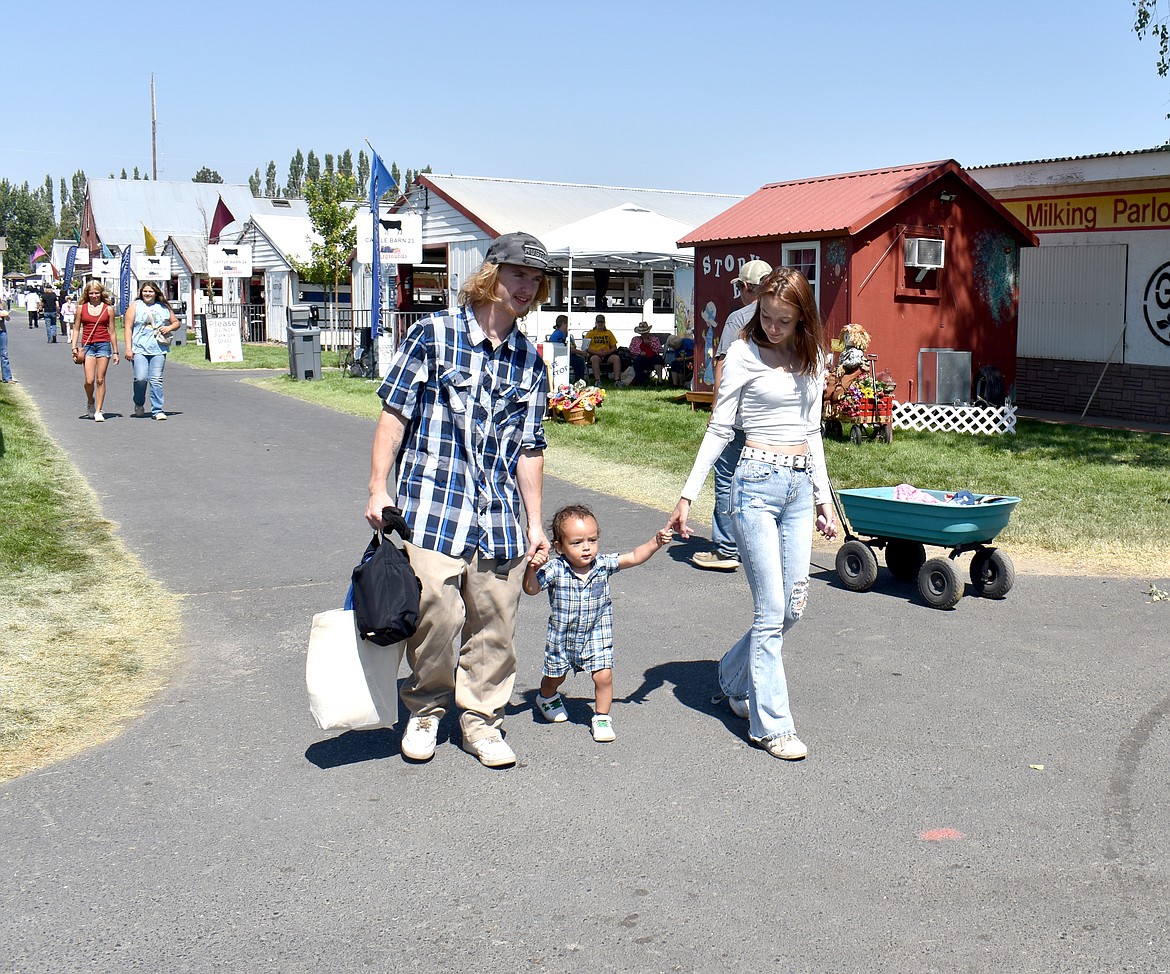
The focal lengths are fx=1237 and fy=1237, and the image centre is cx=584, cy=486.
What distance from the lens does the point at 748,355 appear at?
5.09 m

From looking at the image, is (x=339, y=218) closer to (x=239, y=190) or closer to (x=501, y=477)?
(x=501, y=477)

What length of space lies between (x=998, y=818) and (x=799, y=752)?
82cm

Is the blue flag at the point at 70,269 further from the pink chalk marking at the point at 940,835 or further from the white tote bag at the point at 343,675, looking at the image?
the pink chalk marking at the point at 940,835

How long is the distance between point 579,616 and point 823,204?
1456 centimetres

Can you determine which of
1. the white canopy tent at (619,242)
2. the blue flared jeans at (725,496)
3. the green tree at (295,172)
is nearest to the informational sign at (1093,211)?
the white canopy tent at (619,242)

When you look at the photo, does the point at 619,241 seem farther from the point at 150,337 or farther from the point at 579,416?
the point at 150,337

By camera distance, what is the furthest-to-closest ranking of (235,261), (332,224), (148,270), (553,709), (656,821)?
(332,224), (235,261), (148,270), (553,709), (656,821)

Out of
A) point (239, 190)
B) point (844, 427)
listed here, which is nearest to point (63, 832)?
point (844, 427)

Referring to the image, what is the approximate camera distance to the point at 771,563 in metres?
4.84

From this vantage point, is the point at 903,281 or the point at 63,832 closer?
the point at 63,832

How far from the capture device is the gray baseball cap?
4543 millimetres

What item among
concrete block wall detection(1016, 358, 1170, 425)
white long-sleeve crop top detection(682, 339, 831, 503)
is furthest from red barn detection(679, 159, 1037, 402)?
white long-sleeve crop top detection(682, 339, 831, 503)

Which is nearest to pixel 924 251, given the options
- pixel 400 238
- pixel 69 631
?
pixel 400 238

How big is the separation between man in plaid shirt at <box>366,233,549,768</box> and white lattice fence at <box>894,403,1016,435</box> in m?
13.2
